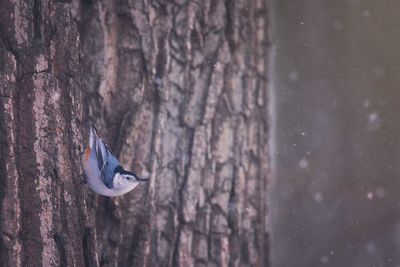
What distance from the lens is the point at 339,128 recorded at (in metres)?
3.11

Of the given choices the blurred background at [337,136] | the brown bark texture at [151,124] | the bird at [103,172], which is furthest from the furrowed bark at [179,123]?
the blurred background at [337,136]

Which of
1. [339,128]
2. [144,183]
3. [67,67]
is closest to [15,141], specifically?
[67,67]

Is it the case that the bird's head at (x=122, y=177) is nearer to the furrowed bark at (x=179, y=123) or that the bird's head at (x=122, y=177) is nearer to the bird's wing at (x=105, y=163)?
the bird's wing at (x=105, y=163)

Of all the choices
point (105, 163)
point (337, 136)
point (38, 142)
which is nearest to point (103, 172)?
point (105, 163)

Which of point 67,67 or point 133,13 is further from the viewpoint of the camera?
point 133,13

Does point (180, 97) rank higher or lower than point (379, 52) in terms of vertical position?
lower

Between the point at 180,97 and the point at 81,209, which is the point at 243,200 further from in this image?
the point at 81,209

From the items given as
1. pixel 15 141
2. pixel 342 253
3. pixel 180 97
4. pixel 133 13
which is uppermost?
pixel 133 13

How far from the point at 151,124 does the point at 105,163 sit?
14.6 inches

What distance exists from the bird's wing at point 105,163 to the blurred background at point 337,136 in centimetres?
102

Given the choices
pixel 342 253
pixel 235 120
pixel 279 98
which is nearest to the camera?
pixel 235 120

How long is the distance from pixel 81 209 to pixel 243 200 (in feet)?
2.41

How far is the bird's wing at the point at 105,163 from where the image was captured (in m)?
2.03

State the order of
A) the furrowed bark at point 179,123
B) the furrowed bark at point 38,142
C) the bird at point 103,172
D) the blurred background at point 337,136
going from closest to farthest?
1. the furrowed bark at point 38,142
2. the bird at point 103,172
3. the furrowed bark at point 179,123
4. the blurred background at point 337,136
